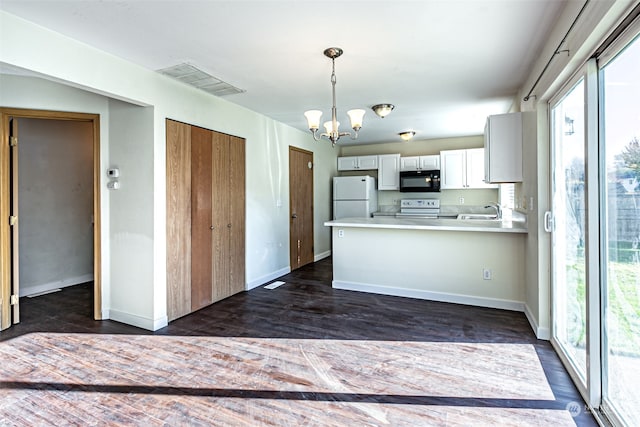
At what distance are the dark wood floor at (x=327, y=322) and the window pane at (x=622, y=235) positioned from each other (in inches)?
16.7

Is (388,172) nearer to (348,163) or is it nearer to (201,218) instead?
(348,163)

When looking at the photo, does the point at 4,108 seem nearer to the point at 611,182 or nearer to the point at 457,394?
the point at 457,394

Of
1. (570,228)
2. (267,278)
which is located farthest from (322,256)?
(570,228)

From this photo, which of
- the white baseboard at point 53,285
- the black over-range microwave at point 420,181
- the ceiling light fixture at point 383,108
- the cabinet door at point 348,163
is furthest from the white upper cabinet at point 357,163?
the white baseboard at point 53,285

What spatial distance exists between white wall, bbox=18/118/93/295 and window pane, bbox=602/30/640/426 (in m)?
5.77

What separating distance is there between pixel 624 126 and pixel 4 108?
182 inches

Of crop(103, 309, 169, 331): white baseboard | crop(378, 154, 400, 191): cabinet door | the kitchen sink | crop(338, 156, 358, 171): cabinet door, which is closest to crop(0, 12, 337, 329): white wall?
crop(103, 309, 169, 331): white baseboard

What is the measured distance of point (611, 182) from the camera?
1676 millimetres

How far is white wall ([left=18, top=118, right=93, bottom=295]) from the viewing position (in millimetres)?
4184

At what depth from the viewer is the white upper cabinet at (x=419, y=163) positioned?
6118mm

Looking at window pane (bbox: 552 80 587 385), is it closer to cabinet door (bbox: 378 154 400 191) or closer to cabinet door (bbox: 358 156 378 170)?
cabinet door (bbox: 378 154 400 191)

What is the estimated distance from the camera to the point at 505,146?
335 cm

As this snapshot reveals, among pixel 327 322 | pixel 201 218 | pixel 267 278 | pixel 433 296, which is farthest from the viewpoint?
pixel 267 278

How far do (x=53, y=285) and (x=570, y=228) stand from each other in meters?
5.87
